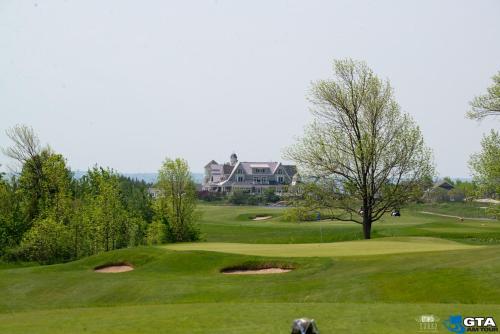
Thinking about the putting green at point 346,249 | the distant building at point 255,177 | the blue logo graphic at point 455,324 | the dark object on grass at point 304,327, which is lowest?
the blue logo graphic at point 455,324

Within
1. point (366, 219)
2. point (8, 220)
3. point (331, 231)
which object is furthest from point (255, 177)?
point (366, 219)

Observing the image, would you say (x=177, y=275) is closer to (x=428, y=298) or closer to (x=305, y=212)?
(x=428, y=298)

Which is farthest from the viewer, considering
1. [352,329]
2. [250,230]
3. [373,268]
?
[250,230]

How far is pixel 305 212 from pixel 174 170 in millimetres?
17126

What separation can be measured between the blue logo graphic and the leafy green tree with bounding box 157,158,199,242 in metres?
46.6

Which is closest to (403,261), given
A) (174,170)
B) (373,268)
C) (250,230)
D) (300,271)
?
(373,268)

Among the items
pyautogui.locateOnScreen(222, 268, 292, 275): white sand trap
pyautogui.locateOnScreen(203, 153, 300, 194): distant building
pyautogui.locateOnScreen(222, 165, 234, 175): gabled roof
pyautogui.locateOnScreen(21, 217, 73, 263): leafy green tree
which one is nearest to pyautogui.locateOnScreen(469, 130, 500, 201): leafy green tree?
pyautogui.locateOnScreen(222, 268, 292, 275): white sand trap

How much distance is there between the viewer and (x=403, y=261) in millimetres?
26234

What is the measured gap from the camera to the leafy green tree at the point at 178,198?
6028cm

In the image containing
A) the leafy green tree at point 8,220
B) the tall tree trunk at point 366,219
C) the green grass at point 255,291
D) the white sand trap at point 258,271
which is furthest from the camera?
the leafy green tree at point 8,220

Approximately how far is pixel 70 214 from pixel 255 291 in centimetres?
3755

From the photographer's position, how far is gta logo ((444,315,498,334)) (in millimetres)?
14242

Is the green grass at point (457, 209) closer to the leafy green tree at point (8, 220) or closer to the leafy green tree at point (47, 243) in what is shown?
the leafy green tree at point (47, 243)

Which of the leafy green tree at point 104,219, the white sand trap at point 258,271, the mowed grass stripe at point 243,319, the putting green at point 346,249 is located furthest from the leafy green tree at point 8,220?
the mowed grass stripe at point 243,319
